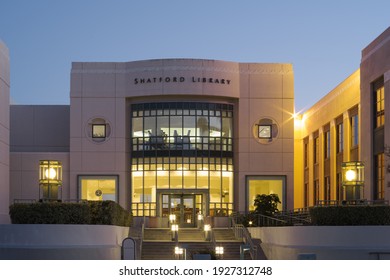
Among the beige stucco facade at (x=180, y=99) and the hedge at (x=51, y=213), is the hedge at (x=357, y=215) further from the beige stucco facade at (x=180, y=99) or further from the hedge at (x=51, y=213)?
the beige stucco facade at (x=180, y=99)

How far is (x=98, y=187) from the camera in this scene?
50.6m

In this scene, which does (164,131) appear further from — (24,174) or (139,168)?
(24,174)

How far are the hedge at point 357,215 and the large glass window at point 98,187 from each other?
2564 cm

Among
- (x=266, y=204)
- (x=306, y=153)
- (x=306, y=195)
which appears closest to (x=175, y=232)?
(x=266, y=204)

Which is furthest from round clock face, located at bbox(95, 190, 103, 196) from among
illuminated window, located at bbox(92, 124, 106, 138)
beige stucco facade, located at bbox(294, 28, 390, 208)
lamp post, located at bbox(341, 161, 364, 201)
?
lamp post, located at bbox(341, 161, 364, 201)

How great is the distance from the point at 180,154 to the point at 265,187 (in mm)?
6127

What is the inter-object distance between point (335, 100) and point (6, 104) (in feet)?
73.7

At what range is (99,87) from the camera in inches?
2016

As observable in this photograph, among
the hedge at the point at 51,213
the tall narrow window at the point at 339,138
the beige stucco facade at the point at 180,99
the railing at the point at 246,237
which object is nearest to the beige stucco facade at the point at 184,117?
the beige stucco facade at the point at 180,99

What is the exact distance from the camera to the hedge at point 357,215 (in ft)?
86.1

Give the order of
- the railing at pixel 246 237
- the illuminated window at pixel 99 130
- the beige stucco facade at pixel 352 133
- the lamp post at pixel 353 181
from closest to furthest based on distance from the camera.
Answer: the lamp post at pixel 353 181
the railing at pixel 246 237
the beige stucco facade at pixel 352 133
the illuminated window at pixel 99 130

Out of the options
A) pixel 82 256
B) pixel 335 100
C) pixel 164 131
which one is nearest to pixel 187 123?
pixel 164 131

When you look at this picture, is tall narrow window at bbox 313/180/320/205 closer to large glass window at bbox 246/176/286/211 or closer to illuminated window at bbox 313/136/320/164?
illuminated window at bbox 313/136/320/164

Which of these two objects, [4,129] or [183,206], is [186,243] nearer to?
[4,129]
